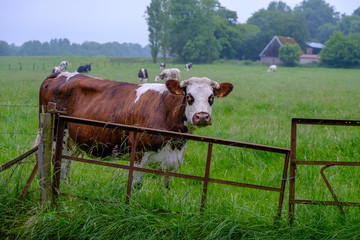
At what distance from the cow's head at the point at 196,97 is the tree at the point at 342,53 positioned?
226ft

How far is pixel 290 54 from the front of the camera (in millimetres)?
71688

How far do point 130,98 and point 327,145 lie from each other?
153 inches

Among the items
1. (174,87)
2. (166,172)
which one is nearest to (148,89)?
(174,87)

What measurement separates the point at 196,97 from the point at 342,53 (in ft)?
230

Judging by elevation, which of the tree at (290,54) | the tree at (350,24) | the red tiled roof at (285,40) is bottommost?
the tree at (290,54)

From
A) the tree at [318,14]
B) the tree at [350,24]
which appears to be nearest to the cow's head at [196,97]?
the tree at [350,24]

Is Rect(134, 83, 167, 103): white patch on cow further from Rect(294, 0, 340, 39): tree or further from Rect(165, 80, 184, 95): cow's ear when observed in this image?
Rect(294, 0, 340, 39): tree

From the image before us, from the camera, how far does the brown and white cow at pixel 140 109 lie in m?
4.47

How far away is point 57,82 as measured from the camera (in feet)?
17.8

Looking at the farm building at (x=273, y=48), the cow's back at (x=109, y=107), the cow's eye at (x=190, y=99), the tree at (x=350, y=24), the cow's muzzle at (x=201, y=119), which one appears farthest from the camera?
the tree at (x=350, y=24)

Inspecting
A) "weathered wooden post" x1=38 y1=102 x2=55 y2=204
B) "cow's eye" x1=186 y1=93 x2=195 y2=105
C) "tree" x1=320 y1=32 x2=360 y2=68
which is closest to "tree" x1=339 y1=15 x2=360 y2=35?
"tree" x1=320 y1=32 x2=360 y2=68

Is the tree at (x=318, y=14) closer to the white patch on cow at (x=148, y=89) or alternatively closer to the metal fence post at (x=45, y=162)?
the white patch on cow at (x=148, y=89)

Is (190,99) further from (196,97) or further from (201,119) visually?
(201,119)

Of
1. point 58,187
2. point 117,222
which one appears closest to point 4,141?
point 58,187
